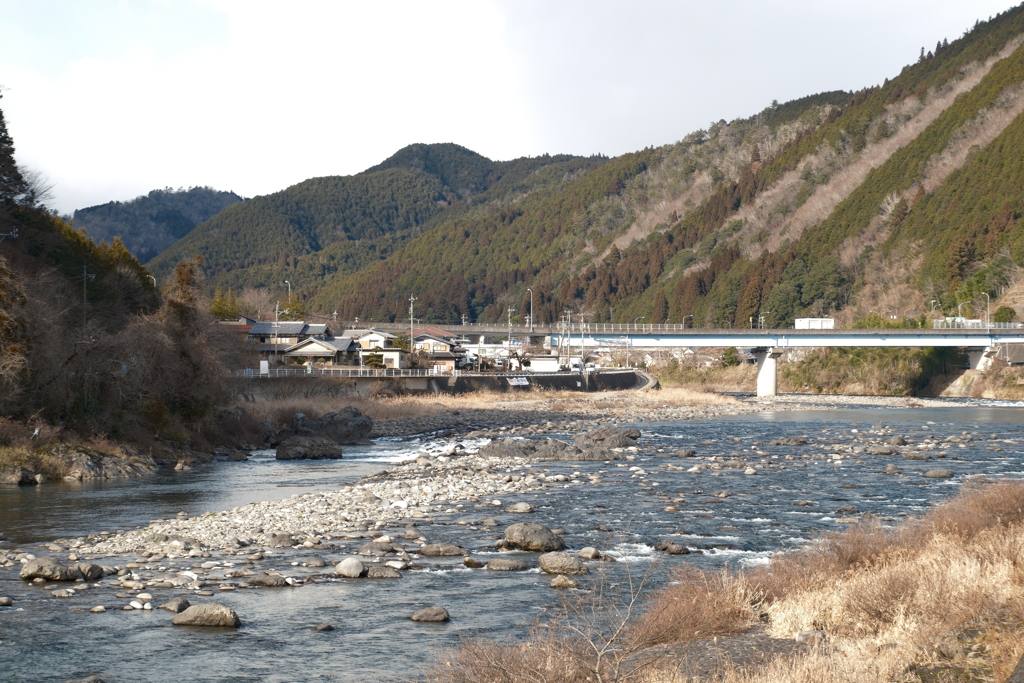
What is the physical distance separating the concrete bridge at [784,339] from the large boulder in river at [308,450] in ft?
218

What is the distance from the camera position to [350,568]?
16.1 m

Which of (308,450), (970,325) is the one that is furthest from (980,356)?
(308,450)

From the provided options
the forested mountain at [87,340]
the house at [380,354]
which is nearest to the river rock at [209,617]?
the forested mountain at [87,340]

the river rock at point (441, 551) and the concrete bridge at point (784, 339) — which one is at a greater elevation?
the concrete bridge at point (784, 339)

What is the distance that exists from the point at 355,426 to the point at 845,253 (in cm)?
13327

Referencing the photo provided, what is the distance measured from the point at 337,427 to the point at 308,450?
920cm

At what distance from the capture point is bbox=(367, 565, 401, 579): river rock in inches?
630

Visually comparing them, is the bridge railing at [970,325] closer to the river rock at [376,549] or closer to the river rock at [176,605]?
the river rock at [376,549]

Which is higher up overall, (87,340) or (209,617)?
(87,340)

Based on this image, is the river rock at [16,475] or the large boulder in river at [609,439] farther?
the large boulder in river at [609,439]

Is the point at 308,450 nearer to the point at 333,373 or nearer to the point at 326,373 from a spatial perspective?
the point at 326,373

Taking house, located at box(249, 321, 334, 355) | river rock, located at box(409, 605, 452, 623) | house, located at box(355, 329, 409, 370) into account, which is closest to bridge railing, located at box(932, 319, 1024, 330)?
house, located at box(355, 329, 409, 370)

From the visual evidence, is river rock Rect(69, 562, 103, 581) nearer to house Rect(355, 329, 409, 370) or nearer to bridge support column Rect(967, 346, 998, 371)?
house Rect(355, 329, 409, 370)

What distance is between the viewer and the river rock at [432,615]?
1324cm
